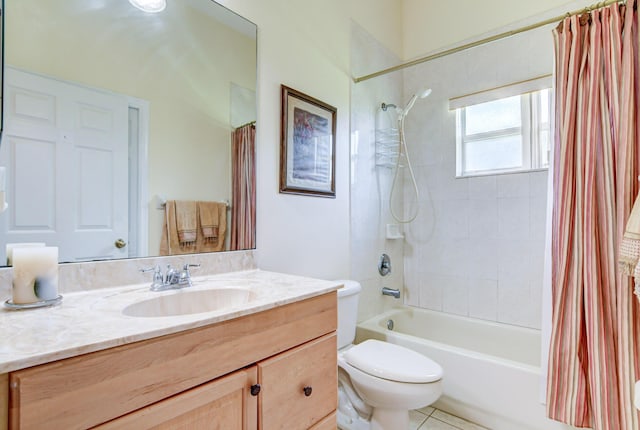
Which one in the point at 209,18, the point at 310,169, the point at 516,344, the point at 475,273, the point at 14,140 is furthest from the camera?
the point at 475,273

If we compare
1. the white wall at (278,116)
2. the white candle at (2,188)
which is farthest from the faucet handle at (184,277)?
the white candle at (2,188)

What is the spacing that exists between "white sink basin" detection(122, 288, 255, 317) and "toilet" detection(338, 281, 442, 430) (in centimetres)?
67

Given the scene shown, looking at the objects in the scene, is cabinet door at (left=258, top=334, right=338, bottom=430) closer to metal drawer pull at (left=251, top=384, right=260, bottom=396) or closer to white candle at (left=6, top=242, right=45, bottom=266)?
metal drawer pull at (left=251, top=384, right=260, bottom=396)

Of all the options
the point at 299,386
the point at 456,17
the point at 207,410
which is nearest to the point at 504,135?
the point at 456,17

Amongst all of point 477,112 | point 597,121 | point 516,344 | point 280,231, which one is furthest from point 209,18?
point 516,344

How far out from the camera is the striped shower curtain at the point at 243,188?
1428mm

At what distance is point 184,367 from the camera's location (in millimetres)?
701

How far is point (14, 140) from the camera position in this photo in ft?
2.97

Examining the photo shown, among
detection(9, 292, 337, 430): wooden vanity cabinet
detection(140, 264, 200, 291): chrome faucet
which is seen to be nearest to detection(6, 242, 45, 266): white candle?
detection(140, 264, 200, 291): chrome faucet

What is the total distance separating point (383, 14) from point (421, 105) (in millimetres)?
729

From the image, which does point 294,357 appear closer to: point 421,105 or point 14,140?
point 14,140

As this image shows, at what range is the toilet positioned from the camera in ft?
4.39

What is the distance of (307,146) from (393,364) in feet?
3.81

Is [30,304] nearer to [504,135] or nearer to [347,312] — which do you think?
[347,312]
